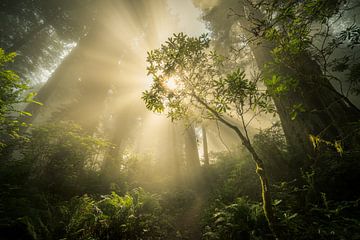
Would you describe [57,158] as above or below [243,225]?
above

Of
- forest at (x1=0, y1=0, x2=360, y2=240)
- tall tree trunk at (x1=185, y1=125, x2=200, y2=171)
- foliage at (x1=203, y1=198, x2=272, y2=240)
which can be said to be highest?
tall tree trunk at (x1=185, y1=125, x2=200, y2=171)

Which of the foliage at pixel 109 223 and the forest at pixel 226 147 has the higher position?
the forest at pixel 226 147

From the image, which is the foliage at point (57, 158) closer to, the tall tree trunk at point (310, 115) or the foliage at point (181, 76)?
the foliage at point (181, 76)

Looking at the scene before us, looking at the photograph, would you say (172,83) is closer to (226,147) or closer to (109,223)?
(226,147)

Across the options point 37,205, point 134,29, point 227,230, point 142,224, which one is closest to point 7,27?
point 134,29

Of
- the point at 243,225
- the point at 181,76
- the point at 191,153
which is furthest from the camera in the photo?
the point at 191,153

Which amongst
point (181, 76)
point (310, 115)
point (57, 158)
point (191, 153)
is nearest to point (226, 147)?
point (181, 76)

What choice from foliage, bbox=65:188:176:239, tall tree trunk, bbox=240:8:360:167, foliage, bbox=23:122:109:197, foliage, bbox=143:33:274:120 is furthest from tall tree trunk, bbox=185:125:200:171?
foliage, bbox=143:33:274:120

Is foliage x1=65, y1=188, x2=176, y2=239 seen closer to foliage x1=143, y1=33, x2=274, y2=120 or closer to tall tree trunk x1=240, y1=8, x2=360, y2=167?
foliage x1=143, y1=33, x2=274, y2=120

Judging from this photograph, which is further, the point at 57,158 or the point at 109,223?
the point at 57,158

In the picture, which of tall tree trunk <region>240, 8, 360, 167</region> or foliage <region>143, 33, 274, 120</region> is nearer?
foliage <region>143, 33, 274, 120</region>

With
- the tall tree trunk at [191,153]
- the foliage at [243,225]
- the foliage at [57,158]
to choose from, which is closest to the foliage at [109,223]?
the foliage at [243,225]

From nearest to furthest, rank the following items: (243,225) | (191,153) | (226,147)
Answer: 1. (243,225)
2. (226,147)
3. (191,153)

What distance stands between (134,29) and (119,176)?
56.9 ft
